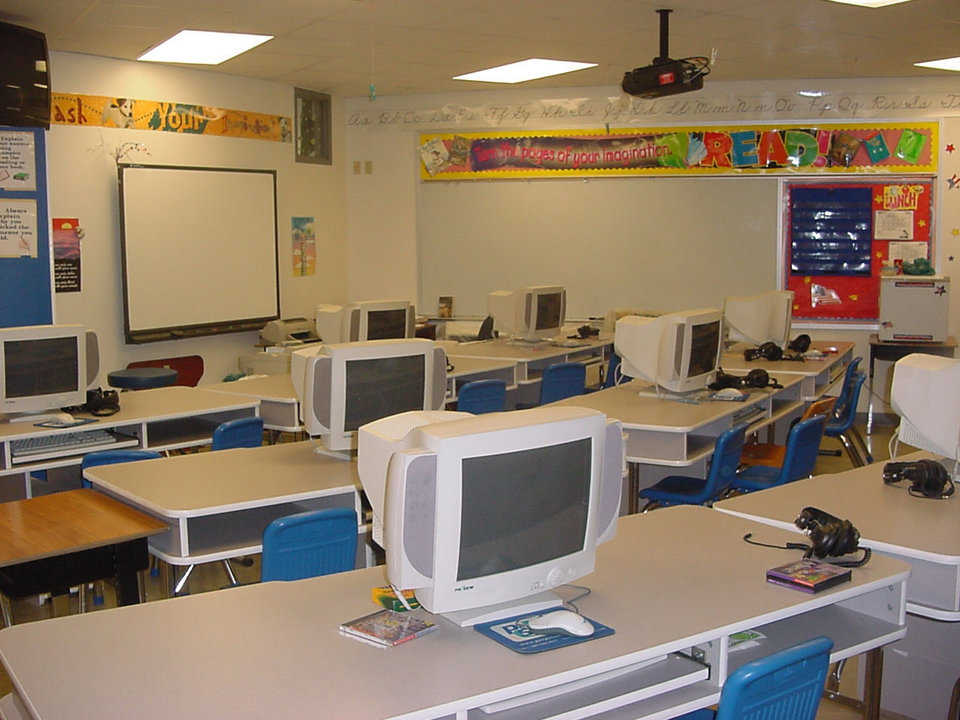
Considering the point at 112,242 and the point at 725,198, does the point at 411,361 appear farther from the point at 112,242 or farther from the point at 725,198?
the point at 725,198

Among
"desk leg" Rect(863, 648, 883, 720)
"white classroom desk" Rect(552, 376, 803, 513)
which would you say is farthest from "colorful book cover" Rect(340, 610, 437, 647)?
"white classroom desk" Rect(552, 376, 803, 513)

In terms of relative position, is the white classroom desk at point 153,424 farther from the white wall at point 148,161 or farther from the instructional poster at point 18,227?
the white wall at point 148,161

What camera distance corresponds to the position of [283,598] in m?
2.68

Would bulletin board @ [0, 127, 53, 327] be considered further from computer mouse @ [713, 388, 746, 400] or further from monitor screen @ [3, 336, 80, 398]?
computer mouse @ [713, 388, 746, 400]

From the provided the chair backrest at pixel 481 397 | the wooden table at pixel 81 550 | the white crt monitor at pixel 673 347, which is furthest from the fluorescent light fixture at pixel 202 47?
the wooden table at pixel 81 550

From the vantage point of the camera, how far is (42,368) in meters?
5.31

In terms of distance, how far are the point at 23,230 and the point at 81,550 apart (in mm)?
4493

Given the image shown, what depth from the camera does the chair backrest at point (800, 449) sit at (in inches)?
201

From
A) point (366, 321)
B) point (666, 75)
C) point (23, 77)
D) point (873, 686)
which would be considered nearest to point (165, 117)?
point (23, 77)

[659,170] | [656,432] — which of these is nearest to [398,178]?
[659,170]

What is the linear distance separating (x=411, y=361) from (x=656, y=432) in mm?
1489

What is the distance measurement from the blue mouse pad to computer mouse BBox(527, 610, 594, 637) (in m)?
0.01

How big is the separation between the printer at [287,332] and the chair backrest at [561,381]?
9.69ft

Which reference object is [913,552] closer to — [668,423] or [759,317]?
[668,423]
